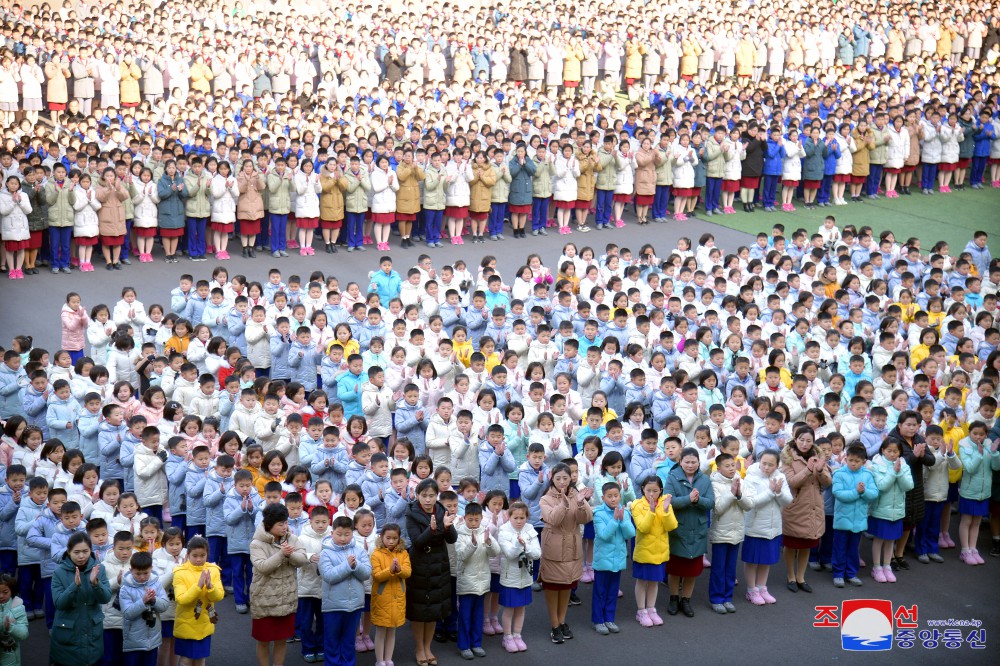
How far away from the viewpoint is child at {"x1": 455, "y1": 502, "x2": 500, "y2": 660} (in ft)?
27.4

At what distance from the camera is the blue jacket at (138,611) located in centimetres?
764

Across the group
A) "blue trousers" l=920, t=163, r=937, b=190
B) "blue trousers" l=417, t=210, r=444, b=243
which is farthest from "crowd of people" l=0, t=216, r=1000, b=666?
"blue trousers" l=920, t=163, r=937, b=190

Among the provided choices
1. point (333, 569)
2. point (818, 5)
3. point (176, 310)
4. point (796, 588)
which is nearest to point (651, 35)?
point (818, 5)

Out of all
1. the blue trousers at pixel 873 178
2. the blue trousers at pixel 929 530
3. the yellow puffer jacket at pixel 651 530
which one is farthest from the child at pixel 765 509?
the blue trousers at pixel 873 178

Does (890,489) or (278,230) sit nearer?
(890,489)

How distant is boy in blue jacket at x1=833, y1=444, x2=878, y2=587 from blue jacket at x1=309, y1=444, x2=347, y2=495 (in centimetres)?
365

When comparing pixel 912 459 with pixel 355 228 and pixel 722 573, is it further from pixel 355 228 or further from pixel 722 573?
pixel 355 228

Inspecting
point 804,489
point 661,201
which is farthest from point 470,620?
point 661,201

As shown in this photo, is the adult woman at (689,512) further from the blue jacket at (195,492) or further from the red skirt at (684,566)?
the blue jacket at (195,492)

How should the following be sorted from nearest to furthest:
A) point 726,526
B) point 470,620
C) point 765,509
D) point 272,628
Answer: point 272,628 → point 470,620 → point 726,526 → point 765,509

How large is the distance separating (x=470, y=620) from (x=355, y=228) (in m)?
9.46

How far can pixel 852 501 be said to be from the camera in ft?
31.3

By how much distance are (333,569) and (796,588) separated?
3.66 meters

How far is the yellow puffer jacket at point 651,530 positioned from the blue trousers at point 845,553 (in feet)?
5.11
